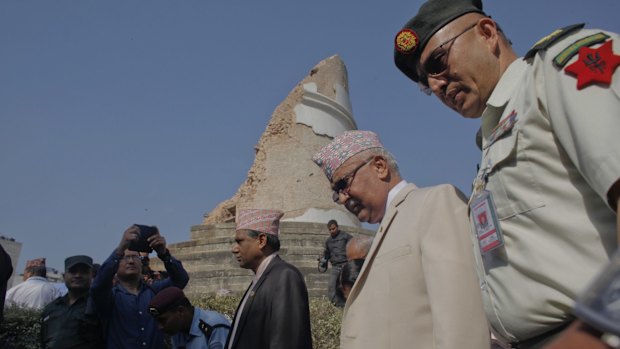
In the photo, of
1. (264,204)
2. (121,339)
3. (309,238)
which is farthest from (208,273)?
(121,339)

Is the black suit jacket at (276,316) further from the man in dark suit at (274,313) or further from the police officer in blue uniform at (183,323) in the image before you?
the police officer in blue uniform at (183,323)

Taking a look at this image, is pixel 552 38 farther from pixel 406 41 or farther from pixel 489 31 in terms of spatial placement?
pixel 406 41

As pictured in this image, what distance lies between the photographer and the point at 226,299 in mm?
7652

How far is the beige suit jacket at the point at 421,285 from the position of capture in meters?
1.81

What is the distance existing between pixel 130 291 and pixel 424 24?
3762 millimetres

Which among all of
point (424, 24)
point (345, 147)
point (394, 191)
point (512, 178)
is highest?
point (424, 24)

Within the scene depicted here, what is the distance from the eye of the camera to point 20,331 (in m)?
5.26

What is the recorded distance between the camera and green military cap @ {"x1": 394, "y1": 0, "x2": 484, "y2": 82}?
2049mm

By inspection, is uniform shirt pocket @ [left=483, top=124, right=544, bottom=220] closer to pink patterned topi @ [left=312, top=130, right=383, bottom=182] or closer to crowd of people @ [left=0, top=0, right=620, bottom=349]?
crowd of people @ [left=0, top=0, right=620, bottom=349]

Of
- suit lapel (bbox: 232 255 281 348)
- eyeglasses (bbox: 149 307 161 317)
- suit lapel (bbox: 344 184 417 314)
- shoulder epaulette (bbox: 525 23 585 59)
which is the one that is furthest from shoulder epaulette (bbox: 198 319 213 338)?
shoulder epaulette (bbox: 525 23 585 59)

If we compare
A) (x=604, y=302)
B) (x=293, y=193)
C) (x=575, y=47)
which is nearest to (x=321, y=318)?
(x=575, y=47)

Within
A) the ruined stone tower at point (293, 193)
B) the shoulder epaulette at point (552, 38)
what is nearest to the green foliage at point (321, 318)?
the ruined stone tower at point (293, 193)

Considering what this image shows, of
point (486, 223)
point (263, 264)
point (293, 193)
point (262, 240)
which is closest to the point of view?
point (486, 223)

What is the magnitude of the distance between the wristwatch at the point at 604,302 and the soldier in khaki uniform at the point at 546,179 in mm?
518
